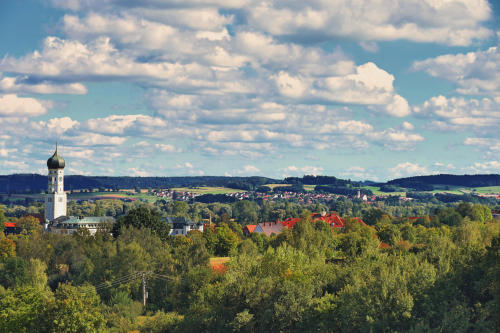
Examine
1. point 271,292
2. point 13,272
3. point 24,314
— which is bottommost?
point 13,272

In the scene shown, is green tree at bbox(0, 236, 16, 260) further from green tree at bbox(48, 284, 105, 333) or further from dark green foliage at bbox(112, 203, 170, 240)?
green tree at bbox(48, 284, 105, 333)

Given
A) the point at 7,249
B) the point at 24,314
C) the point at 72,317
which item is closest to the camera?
the point at 72,317

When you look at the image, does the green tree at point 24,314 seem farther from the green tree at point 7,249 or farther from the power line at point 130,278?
the green tree at point 7,249

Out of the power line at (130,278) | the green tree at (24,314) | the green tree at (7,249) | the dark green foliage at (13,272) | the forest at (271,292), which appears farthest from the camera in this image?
the green tree at (7,249)

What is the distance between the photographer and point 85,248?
429 feet

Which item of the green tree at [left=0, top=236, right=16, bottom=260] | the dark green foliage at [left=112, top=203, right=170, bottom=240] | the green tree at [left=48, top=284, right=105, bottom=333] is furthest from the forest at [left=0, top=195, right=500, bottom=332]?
the dark green foliage at [left=112, top=203, right=170, bottom=240]

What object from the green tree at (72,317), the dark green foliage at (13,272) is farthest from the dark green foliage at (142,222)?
the green tree at (72,317)

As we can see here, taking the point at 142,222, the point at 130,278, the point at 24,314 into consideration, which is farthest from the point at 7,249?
the point at 24,314

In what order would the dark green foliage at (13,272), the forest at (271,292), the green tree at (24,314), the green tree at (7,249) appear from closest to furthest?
1. the forest at (271,292)
2. the green tree at (24,314)
3. the dark green foliage at (13,272)
4. the green tree at (7,249)

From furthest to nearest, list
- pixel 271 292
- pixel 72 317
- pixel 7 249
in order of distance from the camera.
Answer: pixel 7 249
pixel 271 292
pixel 72 317

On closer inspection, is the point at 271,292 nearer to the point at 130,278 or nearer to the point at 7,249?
the point at 130,278

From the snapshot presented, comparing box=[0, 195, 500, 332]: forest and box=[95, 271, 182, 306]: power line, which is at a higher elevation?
box=[0, 195, 500, 332]: forest

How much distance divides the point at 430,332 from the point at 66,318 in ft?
108

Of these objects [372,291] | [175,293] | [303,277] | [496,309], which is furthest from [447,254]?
[175,293]
